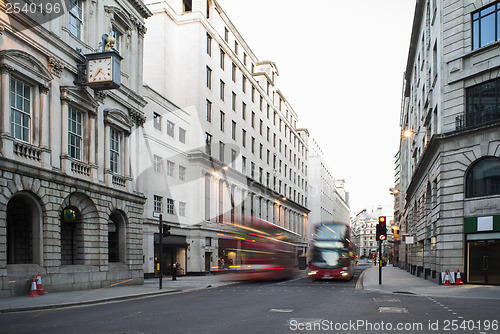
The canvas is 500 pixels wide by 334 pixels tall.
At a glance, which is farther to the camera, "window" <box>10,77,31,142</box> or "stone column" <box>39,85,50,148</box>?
"stone column" <box>39,85,50,148</box>

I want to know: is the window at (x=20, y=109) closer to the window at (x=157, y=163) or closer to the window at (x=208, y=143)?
the window at (x=157, y=163)

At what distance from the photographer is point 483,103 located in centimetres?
2577

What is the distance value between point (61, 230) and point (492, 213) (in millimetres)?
22284

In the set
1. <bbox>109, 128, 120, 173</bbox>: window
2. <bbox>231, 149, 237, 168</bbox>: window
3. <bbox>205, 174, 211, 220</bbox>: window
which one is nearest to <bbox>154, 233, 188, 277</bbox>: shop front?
<bbox>205, 174, 211, 220</bbox>: window

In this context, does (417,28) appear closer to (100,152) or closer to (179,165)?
(179,165)

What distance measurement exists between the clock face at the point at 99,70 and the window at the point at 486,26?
1977 centimetres

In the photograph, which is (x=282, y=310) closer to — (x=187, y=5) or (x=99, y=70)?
(x=99, y=70)

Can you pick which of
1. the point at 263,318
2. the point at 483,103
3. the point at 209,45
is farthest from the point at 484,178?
the point at 209,45

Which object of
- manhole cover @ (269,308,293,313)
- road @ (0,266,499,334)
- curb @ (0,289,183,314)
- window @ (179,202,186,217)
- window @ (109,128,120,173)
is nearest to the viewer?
road @ (0,266,499,334)

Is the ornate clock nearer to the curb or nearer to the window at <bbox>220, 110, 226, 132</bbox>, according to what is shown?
the curb

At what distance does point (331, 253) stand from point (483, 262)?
30.0 ft

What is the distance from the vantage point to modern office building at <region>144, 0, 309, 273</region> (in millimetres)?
46125

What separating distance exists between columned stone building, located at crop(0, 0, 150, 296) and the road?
22.5ft

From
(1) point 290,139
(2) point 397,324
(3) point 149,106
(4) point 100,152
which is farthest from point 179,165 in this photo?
(1) point 290,139
